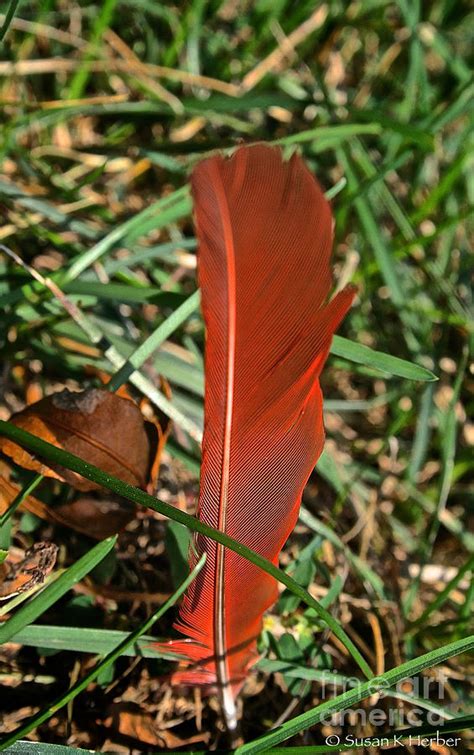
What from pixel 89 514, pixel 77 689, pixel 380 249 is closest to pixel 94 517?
pixel 89 514

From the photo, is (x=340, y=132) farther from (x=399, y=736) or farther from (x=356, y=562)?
(x=399, y=736)

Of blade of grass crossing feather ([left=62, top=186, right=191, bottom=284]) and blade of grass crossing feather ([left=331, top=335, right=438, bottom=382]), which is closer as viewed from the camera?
blade of grass crossing feather ([left=331, top=335, right=438, bottom=382])

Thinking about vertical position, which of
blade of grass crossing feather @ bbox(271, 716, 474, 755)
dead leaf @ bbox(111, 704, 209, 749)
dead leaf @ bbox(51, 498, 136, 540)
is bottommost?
dead leaf @ bbox(111, 704, 209, 749)

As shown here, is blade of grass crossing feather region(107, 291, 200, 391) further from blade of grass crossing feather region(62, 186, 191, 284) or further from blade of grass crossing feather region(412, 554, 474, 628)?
blade of grass crossing feather region(412, 554, 474, 628)

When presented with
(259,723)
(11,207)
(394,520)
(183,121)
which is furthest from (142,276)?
(259,723)

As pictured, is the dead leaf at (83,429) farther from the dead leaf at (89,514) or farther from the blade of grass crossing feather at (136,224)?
the blade of grass crossing feather at (136,224)

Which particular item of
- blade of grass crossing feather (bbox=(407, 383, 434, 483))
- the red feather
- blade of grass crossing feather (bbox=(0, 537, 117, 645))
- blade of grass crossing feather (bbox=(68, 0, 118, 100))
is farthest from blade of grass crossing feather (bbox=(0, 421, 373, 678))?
blade of grass crossing feather (bbox=(68, 0, 118, 100))

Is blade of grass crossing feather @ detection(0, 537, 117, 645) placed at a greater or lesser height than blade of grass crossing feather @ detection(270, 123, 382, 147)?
lesser
